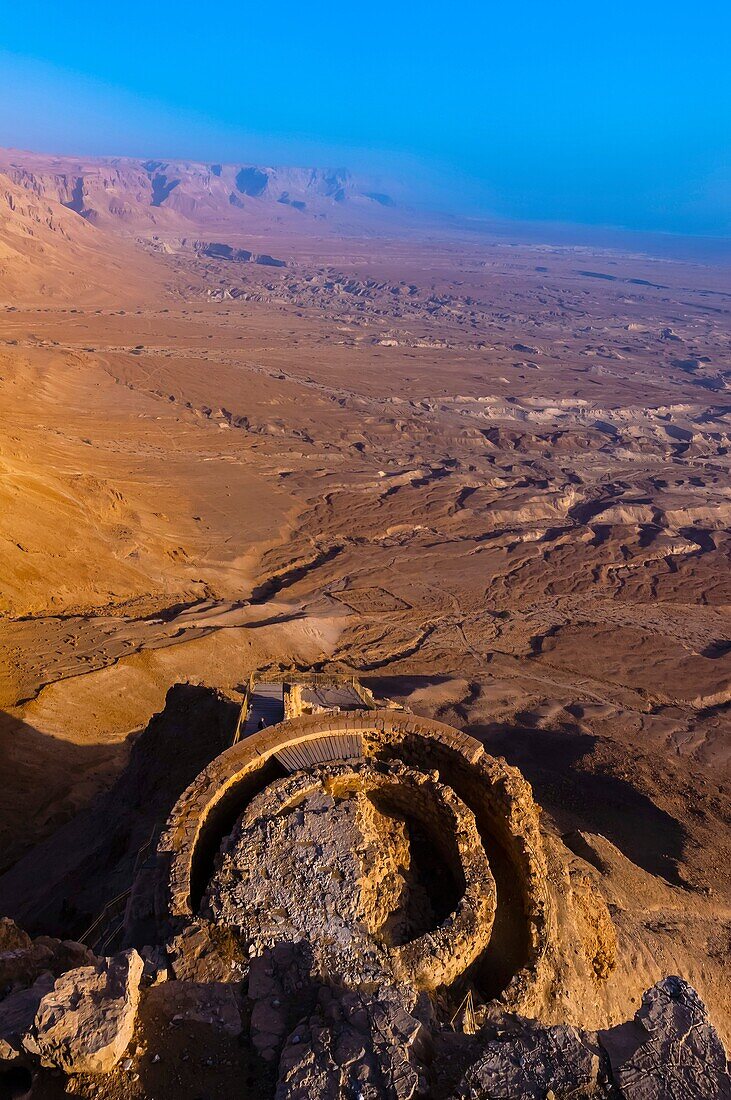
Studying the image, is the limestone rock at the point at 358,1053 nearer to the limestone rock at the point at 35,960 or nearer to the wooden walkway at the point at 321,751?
the limestone rock at the point at 35,960

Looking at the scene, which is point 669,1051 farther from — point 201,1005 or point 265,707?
point 265,707

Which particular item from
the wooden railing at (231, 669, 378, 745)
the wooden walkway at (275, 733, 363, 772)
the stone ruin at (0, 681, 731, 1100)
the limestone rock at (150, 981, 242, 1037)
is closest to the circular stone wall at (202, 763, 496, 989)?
the stone ruin at (0, 681, 731, 1100)

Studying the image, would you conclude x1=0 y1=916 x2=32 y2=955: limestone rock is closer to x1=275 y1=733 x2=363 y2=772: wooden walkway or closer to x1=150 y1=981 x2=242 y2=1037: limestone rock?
x1=150 y1=981 x2=242 y2=1037: limestone rock

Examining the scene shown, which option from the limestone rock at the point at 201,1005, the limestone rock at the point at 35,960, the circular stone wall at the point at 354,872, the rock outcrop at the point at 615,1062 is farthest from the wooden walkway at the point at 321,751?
the rock outcrop at the point at 615,1062

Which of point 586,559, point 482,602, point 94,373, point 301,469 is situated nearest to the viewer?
point 482,602

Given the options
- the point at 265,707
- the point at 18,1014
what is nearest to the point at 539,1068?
the point at 18,1014

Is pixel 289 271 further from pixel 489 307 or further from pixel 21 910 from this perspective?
pixel 21 910

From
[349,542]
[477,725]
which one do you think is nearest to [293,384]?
[349,542]
